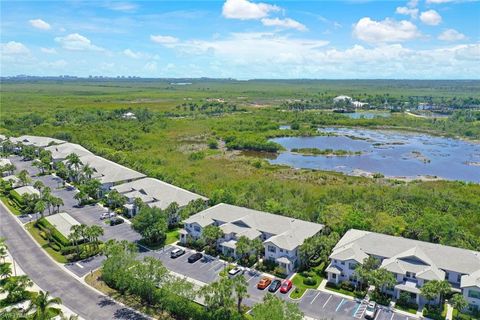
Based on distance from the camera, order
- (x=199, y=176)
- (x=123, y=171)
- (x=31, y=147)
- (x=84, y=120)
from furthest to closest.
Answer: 1. (x=84, y=120)
2. (x=31, y=147)
3. (x=199, y=176)
4. (x=123, y=171)

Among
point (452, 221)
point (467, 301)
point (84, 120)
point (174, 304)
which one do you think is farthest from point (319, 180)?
point (84, 120)

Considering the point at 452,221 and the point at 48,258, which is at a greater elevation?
the point at 452,221

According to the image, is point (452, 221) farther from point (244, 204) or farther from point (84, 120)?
point (84, 120)

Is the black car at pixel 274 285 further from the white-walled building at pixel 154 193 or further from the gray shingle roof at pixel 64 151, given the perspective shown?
the gray shingle roof at pixel 64 151

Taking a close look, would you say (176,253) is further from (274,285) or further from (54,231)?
(54,231)

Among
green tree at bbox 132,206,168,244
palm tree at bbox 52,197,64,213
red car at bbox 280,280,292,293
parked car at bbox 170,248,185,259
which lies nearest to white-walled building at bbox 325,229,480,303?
red car at bbox 280,280,292,293

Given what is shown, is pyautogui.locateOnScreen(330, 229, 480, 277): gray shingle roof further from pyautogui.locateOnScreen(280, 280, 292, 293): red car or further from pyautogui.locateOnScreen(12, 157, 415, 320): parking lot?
pyautogui.locateOnScreen(280, 280, 292, 293): red car
